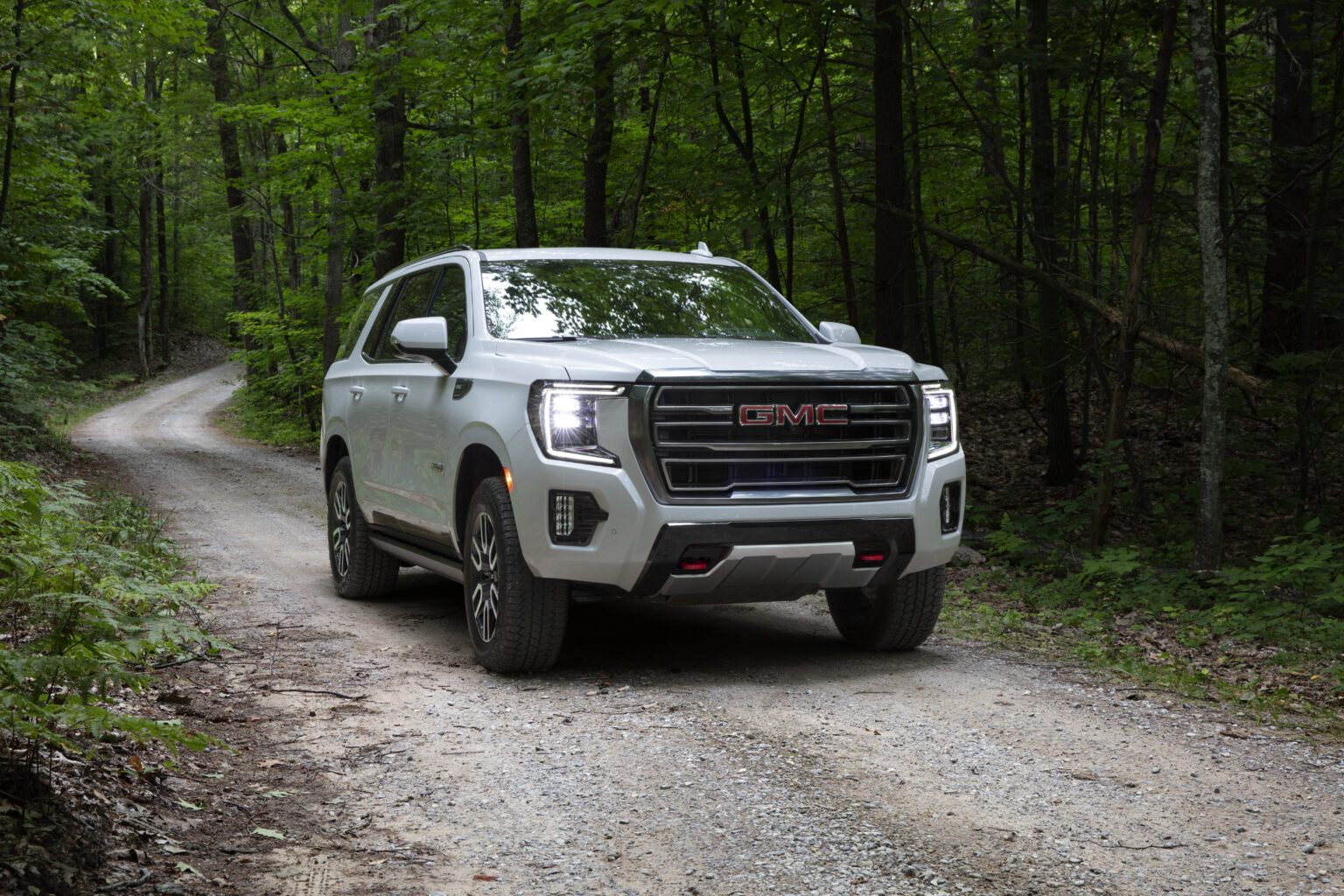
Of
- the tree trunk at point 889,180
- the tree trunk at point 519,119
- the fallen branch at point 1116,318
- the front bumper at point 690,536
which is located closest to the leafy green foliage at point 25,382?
the tree trunk at point 519,119

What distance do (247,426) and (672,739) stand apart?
26.9m

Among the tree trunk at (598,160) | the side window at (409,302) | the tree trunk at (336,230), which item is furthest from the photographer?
the tree trunk at (336,230)

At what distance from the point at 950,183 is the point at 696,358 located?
1317cm

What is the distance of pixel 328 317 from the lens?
71.0 ft

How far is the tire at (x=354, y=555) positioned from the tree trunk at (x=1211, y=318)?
5911 millimetres

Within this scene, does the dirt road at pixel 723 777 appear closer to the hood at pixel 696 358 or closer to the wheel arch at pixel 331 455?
the hood at pixel 696 358

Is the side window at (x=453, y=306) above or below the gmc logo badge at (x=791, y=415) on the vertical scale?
above

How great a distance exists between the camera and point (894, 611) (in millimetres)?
5965

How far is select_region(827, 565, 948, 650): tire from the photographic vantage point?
5.91 meters

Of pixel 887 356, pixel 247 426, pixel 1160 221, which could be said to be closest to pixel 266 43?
pixel 247 426

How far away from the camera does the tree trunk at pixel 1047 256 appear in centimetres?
1266

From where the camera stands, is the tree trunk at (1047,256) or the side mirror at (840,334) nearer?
the side mirror at (840,334)

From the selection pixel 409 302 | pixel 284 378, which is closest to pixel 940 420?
pixel 409 302

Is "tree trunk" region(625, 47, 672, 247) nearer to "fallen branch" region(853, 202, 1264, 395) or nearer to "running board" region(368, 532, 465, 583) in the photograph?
"fallen branch" region(853, 202, 1264, 395)
